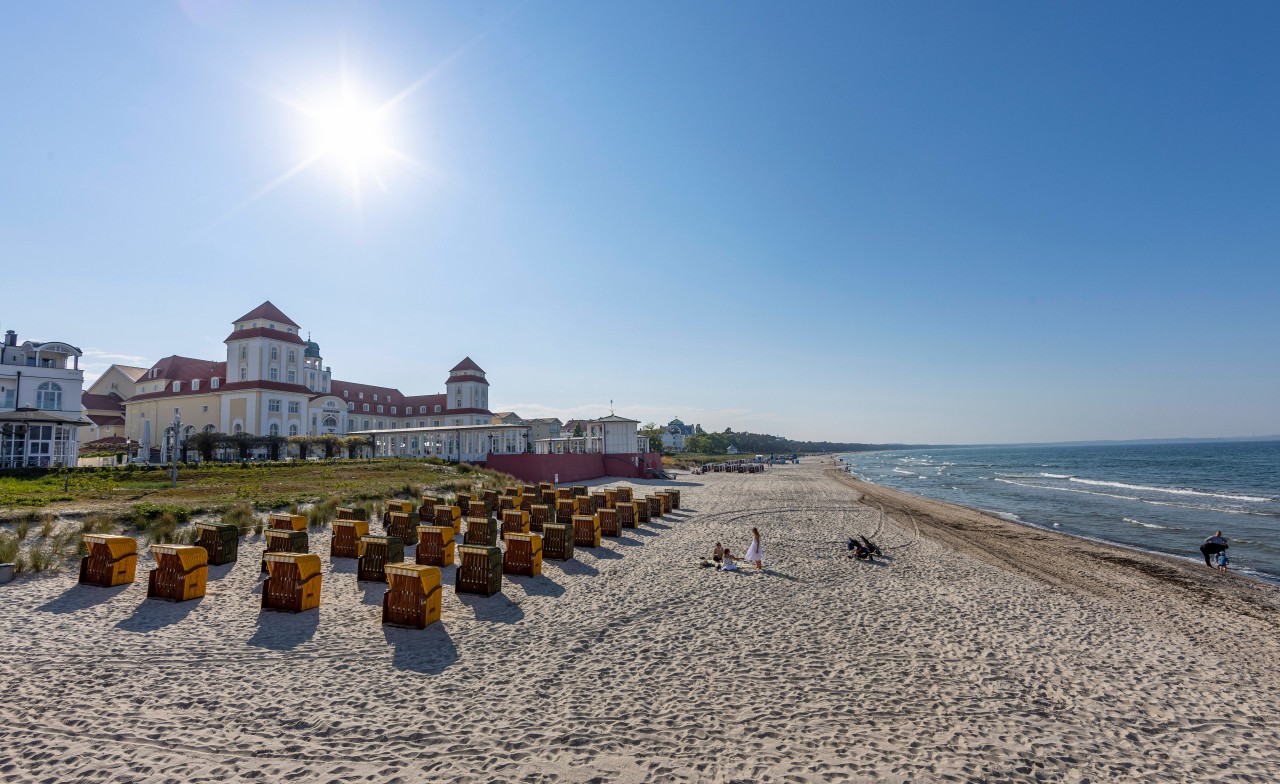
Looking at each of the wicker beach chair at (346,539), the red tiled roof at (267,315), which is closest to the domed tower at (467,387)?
the red tiled roof at (267,315)

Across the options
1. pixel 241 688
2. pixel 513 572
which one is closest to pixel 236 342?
pixel 513 572

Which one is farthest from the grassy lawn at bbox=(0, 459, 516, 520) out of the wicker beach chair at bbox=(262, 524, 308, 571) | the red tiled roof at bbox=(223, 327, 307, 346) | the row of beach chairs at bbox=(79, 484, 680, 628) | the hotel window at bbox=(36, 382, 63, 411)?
the red tiled roof at bbox=(223, 327, 307, 346)

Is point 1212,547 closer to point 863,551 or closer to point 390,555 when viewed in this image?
point 863,551

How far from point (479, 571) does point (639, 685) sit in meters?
4.63

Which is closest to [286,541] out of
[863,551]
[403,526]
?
[403,526]

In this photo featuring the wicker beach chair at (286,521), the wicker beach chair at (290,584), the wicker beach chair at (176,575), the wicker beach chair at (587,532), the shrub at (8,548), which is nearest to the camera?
the wicker beach chair at (290,584)

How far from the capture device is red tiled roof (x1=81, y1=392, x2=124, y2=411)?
59125 mm

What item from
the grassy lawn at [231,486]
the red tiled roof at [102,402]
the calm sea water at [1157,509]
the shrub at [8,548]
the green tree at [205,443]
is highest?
the red tiled roof at [102,402]

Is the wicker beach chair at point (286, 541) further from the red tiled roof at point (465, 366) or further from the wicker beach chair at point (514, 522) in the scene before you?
the red tiled roof at point (465, 366)

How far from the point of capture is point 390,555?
11.4m

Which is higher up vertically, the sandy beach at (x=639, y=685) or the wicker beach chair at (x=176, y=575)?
the wicker beach chair at (x=176, y=575)

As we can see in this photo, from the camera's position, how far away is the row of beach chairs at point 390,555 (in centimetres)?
891

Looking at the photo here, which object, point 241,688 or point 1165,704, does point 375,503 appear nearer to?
point 241,688

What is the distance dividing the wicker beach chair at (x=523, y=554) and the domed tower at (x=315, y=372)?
65723 mm
